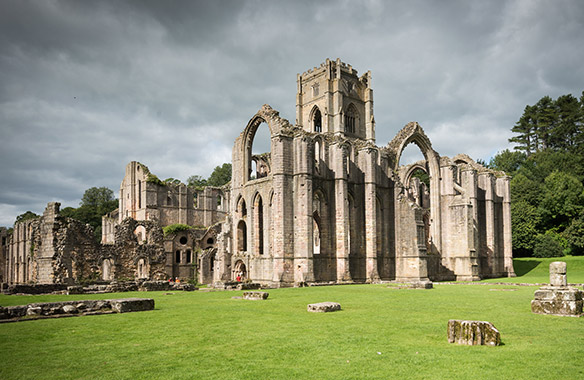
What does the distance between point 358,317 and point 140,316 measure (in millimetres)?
4805

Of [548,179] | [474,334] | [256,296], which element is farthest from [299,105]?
[474,334]

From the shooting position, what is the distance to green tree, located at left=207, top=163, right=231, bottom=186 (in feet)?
253

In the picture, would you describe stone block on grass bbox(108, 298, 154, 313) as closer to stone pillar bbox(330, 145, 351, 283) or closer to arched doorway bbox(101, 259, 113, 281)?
stone pillar bbox(330, 145, 351, 283)

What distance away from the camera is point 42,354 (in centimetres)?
643

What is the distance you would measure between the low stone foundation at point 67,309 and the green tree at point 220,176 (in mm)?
65728

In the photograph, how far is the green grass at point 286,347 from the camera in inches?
213

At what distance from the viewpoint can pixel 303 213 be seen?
23.7 metres

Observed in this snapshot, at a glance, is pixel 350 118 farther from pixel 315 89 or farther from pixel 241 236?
pixel 241 236

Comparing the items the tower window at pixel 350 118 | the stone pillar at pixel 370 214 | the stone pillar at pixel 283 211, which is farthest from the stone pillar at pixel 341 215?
the tower window at pixel 350 118

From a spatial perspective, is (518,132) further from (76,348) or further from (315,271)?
(76,348)

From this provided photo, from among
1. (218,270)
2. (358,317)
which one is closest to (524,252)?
(218,270)

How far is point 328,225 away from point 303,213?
9.06ft

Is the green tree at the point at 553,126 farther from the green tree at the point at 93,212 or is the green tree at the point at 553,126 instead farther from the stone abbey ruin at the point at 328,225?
the green tree at the point at 93,212

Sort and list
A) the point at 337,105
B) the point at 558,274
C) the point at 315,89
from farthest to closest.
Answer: the point at 315,89
the point at 337,105
the point at 558,274
